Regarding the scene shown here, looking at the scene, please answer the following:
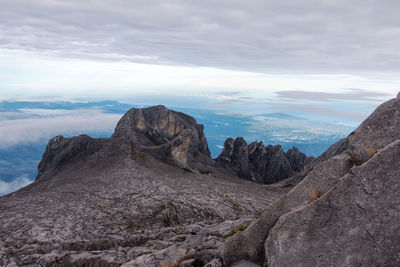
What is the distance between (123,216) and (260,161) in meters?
107

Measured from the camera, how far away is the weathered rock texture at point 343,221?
11.1 metres

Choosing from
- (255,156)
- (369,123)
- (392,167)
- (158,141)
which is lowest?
(255,156)

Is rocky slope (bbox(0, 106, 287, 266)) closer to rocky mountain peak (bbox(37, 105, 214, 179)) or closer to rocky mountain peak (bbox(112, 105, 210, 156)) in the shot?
rocky mountain peak (bbox(37, 105, 214, 179))

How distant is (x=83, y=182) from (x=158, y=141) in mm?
60838

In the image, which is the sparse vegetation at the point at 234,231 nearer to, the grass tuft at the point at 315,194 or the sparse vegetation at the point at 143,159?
the grass tuft at the point at 315,194

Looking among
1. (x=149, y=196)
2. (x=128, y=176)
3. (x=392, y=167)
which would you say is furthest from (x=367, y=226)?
(x=128, y=176)

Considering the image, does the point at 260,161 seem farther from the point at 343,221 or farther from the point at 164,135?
the point at 343,221

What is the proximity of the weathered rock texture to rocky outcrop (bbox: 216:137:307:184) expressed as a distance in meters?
108

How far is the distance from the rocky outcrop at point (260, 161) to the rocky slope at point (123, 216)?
7784 cm

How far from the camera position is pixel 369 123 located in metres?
15.7

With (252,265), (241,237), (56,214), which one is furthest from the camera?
(56,214)

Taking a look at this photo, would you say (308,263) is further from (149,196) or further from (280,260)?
(149,196)

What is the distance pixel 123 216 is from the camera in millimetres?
28406

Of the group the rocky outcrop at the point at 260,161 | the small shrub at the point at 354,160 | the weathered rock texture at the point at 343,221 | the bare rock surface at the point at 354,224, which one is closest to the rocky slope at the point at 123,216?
the weathered rock texture at the point at 343,221
